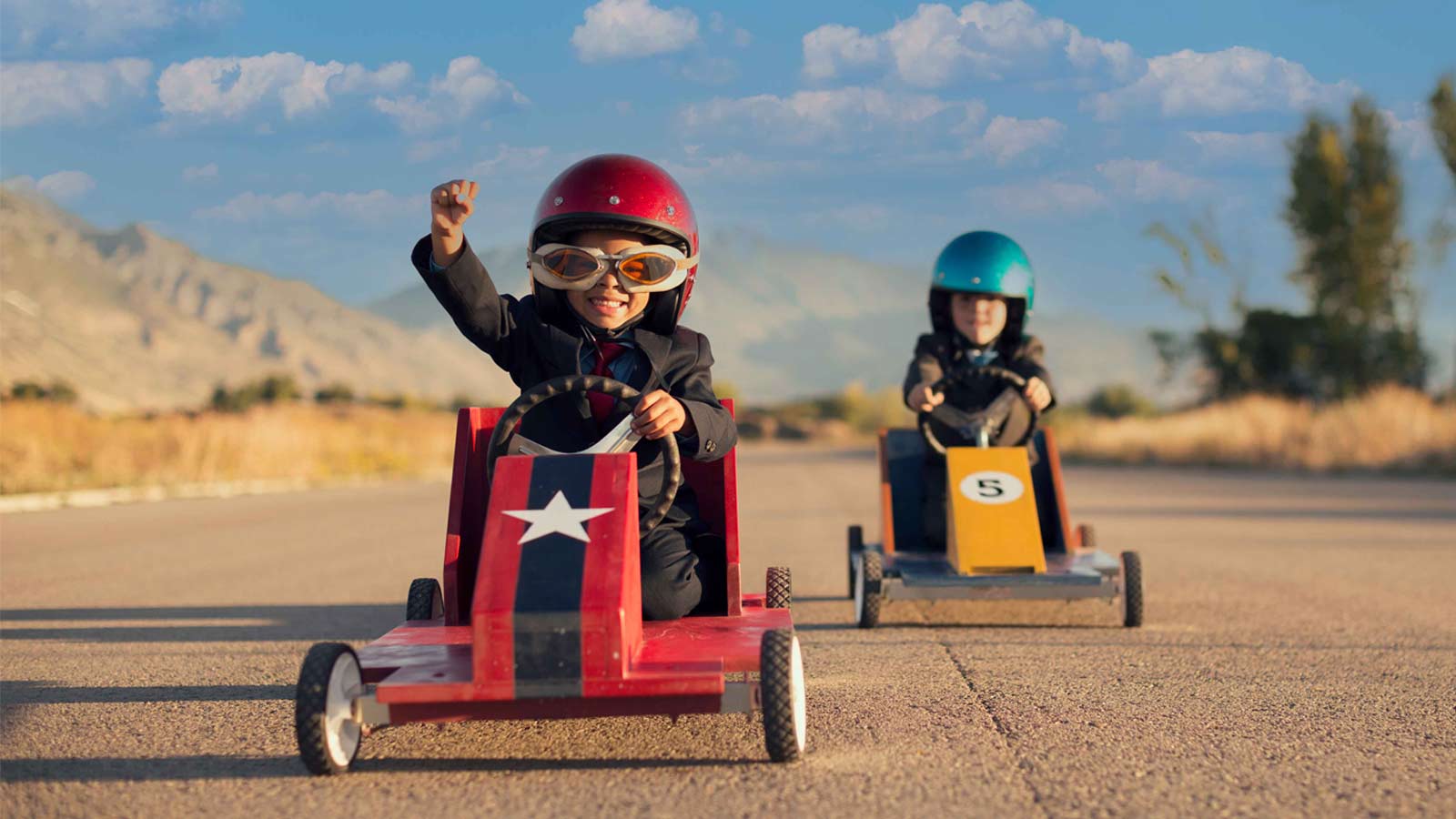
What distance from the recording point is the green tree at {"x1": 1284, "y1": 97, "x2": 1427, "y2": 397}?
3578 cm

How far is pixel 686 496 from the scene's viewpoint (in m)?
4.98

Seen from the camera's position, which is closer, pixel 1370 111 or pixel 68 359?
pixel 1370 111

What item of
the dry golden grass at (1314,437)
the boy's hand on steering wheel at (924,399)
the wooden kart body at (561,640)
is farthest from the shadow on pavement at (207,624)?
the dry golden grass at (1314,437)

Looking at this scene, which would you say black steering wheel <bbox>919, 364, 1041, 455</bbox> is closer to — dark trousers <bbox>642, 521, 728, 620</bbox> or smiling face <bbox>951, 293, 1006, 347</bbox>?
smiling face <bbox>951, 293, 1006, 347</bbox>

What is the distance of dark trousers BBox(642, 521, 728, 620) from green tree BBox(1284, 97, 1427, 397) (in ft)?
114

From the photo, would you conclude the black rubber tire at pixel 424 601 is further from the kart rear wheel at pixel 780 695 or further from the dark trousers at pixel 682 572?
the kart rear wheel at pixel 780 695

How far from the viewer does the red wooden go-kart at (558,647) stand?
3619mm

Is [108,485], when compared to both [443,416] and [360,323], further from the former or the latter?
[360,323]

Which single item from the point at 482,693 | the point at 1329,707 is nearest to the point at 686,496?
the point at 482,693

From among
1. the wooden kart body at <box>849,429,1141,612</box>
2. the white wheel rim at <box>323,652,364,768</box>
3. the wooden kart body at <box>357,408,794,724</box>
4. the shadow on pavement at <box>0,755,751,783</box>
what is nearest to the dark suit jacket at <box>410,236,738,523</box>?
the wooden kart body at <box>357,408,794,724</box>

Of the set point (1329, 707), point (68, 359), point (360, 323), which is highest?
point (360, 323)

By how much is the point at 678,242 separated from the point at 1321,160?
117ft

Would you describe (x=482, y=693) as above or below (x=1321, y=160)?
below

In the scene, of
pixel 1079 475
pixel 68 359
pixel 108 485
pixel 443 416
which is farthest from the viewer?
pixel 68 359
